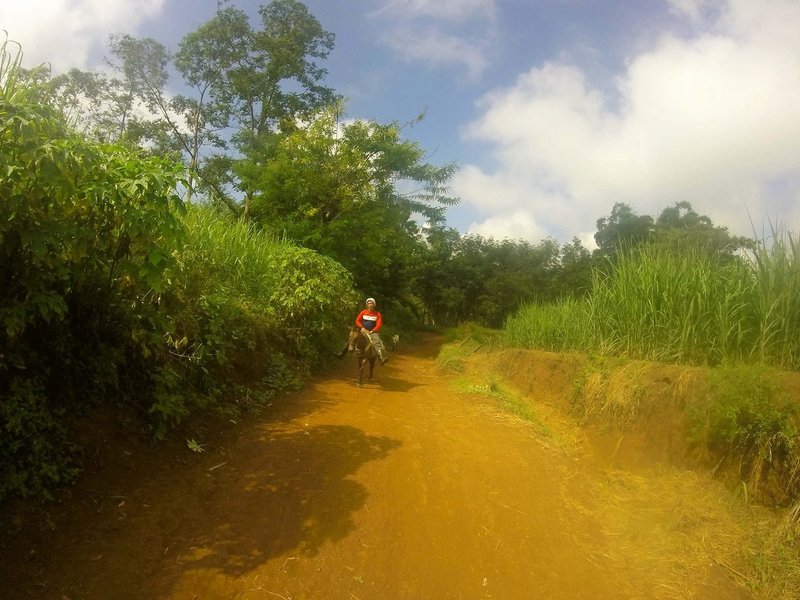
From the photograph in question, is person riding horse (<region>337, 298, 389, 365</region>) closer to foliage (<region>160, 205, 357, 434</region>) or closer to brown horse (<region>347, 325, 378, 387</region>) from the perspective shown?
brown horse (<region>347, 325, 378, 387</region>)

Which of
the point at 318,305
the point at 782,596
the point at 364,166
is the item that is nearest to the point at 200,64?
the point at 364,166

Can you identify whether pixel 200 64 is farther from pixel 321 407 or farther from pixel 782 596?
pixel 782 596

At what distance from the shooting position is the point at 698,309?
5.73 meters

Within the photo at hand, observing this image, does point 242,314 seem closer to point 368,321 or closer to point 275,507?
point 368,321

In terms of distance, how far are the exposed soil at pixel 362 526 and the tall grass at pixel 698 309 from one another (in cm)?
169

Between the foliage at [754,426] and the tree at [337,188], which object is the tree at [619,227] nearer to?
the tree at [337,188]

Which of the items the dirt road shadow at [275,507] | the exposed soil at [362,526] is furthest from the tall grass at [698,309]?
the dirt road shadow at [275,507]

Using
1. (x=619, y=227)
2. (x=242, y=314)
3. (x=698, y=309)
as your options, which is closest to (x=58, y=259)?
(x=242, y=314)

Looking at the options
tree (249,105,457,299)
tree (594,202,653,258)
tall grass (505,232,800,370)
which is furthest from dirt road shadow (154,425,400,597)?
tree (594,202,653,258)

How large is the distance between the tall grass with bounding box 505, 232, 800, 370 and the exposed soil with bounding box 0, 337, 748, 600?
1.69 m

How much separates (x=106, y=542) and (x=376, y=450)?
2.85 metres

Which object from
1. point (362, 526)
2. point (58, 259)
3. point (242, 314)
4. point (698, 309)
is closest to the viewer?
point (58, 259)

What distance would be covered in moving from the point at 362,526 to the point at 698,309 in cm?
477

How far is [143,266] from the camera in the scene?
358 cm
